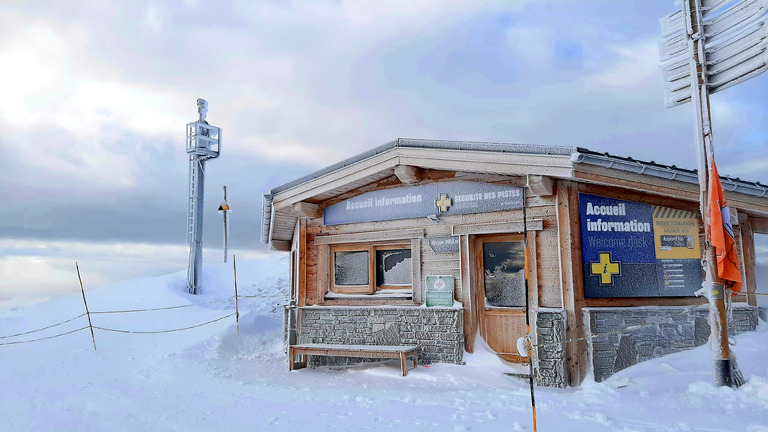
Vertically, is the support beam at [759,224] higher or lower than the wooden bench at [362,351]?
higher

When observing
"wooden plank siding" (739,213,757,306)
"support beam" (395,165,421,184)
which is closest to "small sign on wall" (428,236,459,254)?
"support beam" (395,165,421,184)

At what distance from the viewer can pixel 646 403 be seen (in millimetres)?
6301

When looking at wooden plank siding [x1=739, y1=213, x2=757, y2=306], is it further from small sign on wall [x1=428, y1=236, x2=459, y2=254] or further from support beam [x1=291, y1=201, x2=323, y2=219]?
support beam [x1=291, y1=201, x2=323, y2=219]

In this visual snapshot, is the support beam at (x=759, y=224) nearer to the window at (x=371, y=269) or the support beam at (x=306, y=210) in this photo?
the window at (x=371, y=269)

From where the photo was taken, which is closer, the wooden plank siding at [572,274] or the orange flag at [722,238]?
the orange flag at [722,238]

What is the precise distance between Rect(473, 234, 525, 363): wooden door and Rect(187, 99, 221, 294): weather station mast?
1753 centimetres

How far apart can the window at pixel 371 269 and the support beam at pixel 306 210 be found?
30.5 inches

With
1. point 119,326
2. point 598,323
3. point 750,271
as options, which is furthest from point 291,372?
point 119,326

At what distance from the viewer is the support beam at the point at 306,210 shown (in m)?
10.7

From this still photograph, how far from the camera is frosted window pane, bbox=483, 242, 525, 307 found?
8.86m

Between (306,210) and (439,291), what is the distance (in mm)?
3306

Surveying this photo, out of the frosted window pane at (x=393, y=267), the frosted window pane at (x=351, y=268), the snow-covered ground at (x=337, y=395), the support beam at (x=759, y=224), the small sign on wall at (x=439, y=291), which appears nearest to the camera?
the snow-covered ground at (x=337, y=395)

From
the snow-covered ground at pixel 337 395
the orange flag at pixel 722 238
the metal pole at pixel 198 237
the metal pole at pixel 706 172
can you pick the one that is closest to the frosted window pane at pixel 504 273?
the snow-covered ground at pixel 337 395

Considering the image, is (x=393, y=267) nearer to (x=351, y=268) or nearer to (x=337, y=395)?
(x=351, y=268)
